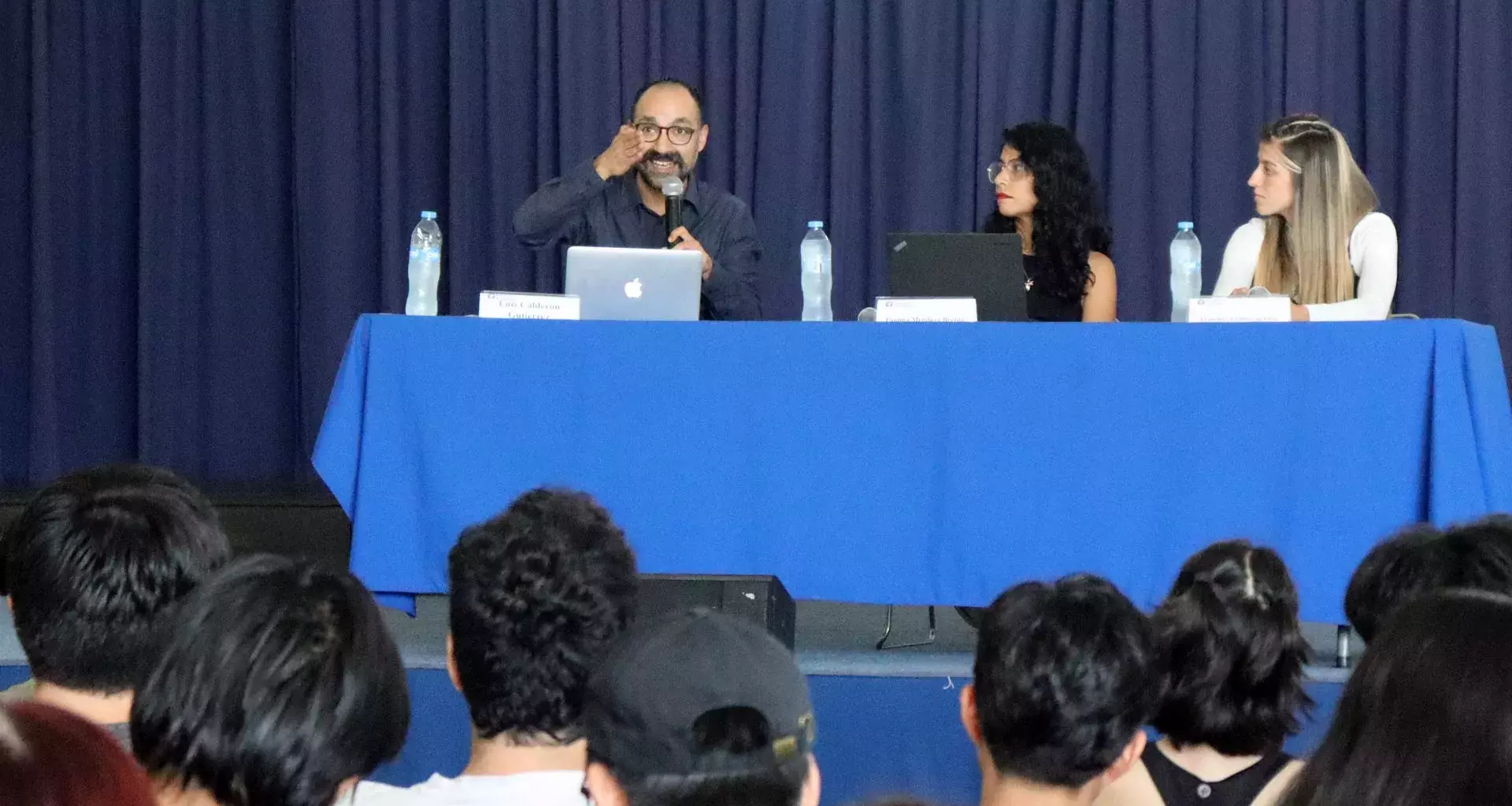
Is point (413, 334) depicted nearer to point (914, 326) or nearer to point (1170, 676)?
point (914, 326)

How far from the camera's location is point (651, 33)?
5137mm

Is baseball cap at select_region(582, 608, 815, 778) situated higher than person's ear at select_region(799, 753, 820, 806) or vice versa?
baseball cap at select_region(582, 608, 815, 778)

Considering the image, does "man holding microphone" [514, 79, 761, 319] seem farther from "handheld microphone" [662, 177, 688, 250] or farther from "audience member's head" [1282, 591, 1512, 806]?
"audience member's head" [1282, 591, 1512, 806]

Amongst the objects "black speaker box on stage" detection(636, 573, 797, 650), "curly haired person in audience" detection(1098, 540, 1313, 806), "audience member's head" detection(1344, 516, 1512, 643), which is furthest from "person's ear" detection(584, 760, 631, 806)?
"black speaker box on stage" detection(636, 573, 797, 650)

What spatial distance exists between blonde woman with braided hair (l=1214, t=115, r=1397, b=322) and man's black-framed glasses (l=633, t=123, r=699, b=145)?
129cm

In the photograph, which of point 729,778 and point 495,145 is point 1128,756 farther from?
point 495,145

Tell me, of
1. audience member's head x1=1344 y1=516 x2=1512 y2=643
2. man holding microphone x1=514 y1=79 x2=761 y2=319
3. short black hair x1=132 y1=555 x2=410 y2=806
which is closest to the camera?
short black hair x1=132 y1=555 x2=410 y2=806

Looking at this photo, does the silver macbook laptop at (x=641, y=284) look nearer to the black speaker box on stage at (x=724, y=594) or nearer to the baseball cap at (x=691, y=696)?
the black speaker box on stage at (x=724, y=594)

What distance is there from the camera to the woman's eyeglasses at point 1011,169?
3.81 m

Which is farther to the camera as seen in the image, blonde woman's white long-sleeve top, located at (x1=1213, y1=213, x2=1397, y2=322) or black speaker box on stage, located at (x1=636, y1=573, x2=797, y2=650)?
blonde woman's white long-sleeve top, located at (x1=1213, y1=213, x2=1397, y2=322)

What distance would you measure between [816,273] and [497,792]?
226 cm

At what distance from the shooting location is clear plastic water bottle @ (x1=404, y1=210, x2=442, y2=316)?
3262 millimetres

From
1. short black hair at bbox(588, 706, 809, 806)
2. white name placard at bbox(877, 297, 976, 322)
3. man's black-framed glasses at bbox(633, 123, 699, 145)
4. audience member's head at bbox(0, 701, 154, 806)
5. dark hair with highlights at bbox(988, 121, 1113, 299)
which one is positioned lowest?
short black hair at bbox(588, 706, 809, 806)

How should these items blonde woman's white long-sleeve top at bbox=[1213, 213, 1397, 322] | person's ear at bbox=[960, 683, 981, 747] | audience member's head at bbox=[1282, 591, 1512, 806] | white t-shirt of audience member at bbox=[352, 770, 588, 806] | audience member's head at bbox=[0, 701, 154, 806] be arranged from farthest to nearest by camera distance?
A: blonde woman's white long-sleeve top at bbox=[1213, 213, 1397, 322], person's ear at bbox=[960, 683, 981, 747], white t-shirt of audience member at bbox=[352, 770, 588, 806], audience member's head at bbox=[1282, 591, 1512, 806], audience member's head at bbox=[0, 701, 154, 806]
